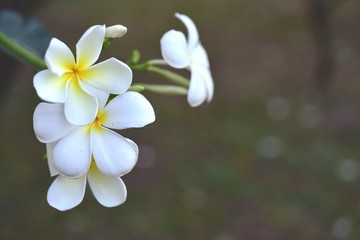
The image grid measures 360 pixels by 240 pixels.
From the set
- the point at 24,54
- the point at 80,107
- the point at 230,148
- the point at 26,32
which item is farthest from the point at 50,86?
the point at 230,148

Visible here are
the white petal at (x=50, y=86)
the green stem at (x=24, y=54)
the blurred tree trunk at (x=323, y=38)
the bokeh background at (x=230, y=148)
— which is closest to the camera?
the white petal at (x=50, y=86)

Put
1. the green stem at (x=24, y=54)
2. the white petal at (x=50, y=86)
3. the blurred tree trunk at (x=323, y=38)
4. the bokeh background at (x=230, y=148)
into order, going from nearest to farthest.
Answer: the white petal at (x=50, y=86) → the green stem at (x=24, y=54) → the bokeh background at (x=230, y=148) → the blurred tree trunk at (x=323, y=38)

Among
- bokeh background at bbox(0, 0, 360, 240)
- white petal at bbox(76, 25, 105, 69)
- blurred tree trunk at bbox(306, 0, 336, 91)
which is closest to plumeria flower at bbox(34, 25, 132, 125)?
white petal at bbox(76, 25, 105, 69)

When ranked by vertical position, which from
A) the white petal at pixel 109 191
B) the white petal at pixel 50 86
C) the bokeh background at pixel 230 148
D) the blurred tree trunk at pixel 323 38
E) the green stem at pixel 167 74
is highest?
the white petal at pixel 50 86

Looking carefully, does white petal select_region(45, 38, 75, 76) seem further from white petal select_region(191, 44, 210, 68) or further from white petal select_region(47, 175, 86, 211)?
white petal select_region(191, 44, 210, 68)

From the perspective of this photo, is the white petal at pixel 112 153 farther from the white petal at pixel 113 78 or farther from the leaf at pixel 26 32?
the leaf at pixel 26 32

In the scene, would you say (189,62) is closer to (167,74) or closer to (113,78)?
(167,74)

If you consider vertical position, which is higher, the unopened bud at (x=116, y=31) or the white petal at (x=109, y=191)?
the unopened bud at (x=116, y=31)

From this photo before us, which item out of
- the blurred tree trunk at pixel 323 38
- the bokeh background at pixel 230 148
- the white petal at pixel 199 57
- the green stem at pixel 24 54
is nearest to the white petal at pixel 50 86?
the green stem at pixel 24 54
